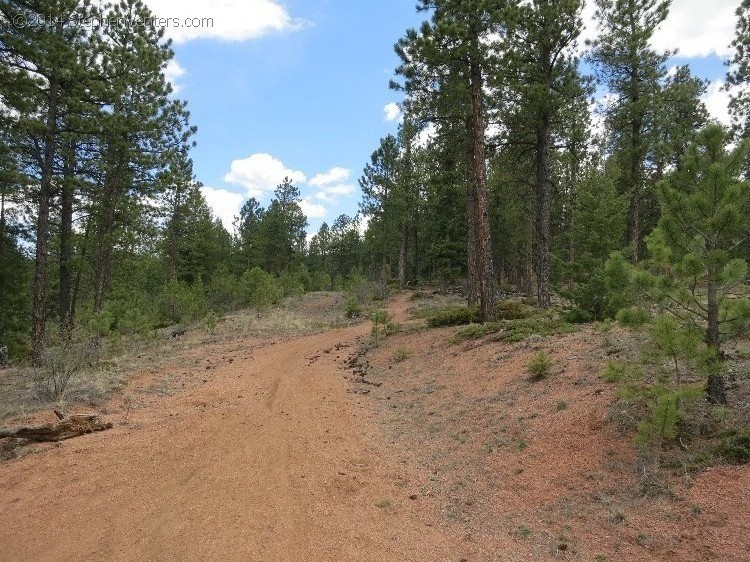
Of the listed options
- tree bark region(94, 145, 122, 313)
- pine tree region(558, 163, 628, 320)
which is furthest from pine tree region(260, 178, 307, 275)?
pine tree region(558, 163, 628, 320)

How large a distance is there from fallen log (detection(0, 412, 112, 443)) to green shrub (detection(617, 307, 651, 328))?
27.2 feet

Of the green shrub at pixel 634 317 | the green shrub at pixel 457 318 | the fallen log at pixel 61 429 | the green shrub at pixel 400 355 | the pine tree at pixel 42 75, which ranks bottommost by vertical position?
the fallen log at pixel 61 429

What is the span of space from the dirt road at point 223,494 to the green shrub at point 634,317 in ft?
10.2

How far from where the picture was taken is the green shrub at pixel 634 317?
5285 millimetres

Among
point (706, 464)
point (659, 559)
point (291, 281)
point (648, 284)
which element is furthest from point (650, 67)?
point (291, 281)

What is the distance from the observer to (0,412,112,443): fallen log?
7273 mm

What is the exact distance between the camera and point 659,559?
3.80 meters

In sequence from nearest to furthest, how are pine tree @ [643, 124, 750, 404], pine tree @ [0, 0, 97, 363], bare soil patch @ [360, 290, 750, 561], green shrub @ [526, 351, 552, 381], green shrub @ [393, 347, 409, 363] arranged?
bare soil patch @ [360, 290, 750, 561], pine tree @ [643, 124, 750, 404], green shrub @ [526, 351, 552, 381], pine tree @ [0, 0, 97, 363], green shrub @ [393, 347, 409, 363]

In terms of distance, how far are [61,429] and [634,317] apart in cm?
864

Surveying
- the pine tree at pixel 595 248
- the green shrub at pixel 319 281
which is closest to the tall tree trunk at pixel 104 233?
the pine tree at pixel 595 248

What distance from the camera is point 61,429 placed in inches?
299

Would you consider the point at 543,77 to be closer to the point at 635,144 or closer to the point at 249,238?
the point at 635,144

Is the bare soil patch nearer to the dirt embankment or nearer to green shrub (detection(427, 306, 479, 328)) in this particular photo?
the dirt embankment

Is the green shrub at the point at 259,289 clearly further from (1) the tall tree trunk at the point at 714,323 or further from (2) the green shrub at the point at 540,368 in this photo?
(1) the tall tree trunk at the point at 714,323
